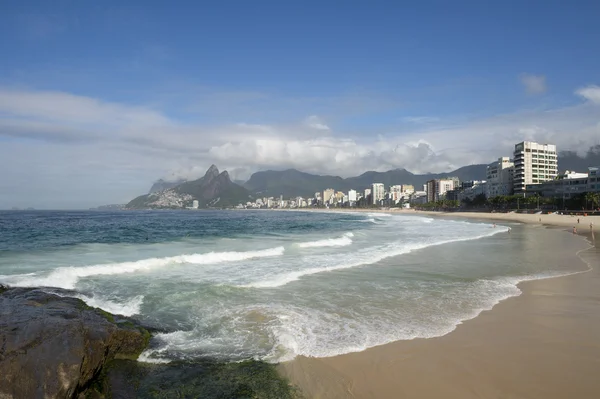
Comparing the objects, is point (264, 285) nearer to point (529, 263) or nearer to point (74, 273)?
point (74, 273)

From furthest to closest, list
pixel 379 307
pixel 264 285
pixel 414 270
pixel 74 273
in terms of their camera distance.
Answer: pixel 414 270 < pixel 74 273 < pixel 264 285 < pixel 379 307

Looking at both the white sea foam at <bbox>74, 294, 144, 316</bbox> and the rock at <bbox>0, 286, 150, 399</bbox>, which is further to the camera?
the white sea foam at <bbox>74, 294, 144, 316</bbox>

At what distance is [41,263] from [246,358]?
15.4 m

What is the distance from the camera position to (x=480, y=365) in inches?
240

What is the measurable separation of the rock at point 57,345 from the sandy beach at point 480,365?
2933 millimetres

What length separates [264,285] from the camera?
12.5m

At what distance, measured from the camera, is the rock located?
15.0 ft

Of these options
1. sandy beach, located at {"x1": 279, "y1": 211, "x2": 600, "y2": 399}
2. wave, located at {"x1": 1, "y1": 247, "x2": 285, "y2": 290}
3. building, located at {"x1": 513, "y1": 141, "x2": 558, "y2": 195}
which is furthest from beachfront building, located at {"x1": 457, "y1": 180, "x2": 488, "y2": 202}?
sandy beach, located at {"x1": 279, "y1": 211, "x2": 600, "y2": 399}

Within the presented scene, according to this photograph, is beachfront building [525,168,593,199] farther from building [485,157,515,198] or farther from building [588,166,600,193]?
building [485,157,515,198]

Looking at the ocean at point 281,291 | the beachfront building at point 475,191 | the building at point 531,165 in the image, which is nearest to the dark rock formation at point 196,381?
the ocean at point 281,291

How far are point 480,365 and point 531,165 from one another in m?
144

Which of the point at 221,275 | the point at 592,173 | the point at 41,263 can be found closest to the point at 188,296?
the point at 221,275

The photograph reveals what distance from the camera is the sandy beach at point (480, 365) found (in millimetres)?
5324

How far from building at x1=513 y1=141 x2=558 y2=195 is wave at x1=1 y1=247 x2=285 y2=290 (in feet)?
422
